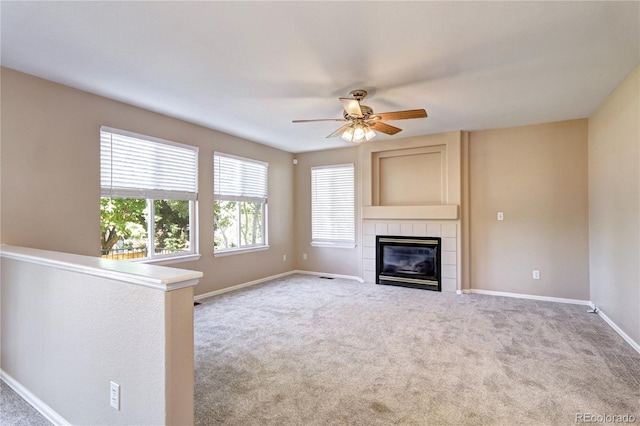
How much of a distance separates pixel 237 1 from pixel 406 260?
464cm

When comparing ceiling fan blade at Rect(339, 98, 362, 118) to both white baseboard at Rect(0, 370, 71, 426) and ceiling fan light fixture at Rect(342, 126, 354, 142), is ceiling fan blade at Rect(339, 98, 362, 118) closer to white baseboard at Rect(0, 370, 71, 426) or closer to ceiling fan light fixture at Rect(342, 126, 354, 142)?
ceiling fan light fixture at Rect(342, 126, 354, 142)

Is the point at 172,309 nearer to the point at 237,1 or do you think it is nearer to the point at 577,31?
the point at 237,1

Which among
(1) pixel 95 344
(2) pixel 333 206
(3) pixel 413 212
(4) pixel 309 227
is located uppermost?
(2) pixel 333 206

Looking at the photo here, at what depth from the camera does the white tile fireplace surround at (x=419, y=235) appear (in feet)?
16.7

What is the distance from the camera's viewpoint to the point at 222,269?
502 cm

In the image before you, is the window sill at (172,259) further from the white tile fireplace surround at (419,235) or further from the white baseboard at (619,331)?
the white baseboard at (619,331)

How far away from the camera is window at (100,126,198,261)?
3.66m

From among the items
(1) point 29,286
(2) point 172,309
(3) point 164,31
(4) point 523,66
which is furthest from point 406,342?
(3) point 164,31

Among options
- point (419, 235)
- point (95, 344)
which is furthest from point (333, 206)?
point (95, 344)

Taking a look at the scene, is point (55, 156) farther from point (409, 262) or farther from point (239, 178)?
point (409, 262)

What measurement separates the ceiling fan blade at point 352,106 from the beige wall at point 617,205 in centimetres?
253

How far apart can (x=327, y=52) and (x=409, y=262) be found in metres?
3.95

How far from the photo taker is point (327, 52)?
255 centimetres

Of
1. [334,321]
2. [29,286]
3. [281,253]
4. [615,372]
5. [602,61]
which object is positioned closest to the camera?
[29,286]
